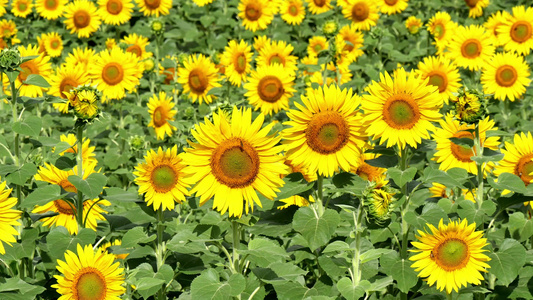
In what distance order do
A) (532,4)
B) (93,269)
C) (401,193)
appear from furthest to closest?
(532,4)
(401,193)
(93,269)

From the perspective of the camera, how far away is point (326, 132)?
3.17 meters

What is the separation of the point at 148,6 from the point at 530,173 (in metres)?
5.28

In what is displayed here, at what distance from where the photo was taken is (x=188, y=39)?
785 centimetres

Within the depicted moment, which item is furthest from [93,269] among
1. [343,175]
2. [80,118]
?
[343,175]

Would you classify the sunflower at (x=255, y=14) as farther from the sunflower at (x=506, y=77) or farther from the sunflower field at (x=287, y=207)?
the sunflower field at (x=287, y=207)

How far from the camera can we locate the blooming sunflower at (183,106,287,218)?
116 inches

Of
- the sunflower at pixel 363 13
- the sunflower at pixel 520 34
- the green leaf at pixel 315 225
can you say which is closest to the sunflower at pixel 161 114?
the green leaf at pixel 315 225

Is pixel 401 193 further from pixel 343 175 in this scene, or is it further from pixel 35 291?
pixel 35 291

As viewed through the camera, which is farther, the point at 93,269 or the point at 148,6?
the point at 148,6

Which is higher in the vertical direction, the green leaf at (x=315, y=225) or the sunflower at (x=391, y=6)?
the sunflower at (x=391, y=6)

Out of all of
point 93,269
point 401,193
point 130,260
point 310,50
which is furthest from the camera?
point 310,50

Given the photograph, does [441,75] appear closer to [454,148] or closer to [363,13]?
[454,148]

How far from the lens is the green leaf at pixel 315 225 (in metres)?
3.03

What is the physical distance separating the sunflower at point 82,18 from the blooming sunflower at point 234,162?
5.26 m
